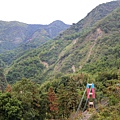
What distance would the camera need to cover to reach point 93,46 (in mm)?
108125

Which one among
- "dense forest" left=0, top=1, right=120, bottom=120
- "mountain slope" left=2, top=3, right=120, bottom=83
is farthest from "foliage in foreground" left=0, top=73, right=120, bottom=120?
"mountain slope" left=2, top=3, right=120, bottom=83

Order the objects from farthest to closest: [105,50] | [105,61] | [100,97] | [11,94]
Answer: [105,50] < [105,61] < [100,97] < [11,94]

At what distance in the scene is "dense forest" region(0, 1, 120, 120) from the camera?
98.8ft

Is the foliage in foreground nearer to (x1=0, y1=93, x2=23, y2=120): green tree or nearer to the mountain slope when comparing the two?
(x1=0, y1=93, x2=23, y2=120): green tree

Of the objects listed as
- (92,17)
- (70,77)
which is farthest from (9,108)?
(92,17)

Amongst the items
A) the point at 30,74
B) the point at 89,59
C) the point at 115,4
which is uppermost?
the point at 115,4

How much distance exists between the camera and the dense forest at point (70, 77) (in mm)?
30125

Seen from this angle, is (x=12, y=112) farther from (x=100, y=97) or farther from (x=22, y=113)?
(x=100, y=97)

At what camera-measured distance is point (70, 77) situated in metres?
59.2

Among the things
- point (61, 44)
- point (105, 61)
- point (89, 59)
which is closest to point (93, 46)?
point (89, 59)

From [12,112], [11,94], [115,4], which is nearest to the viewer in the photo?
[12,112]

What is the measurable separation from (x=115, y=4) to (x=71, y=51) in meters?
90.1

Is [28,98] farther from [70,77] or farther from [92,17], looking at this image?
[92,17]

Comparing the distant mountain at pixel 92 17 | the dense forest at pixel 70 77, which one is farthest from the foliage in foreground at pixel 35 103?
the distant mountain at pixel 92 17
